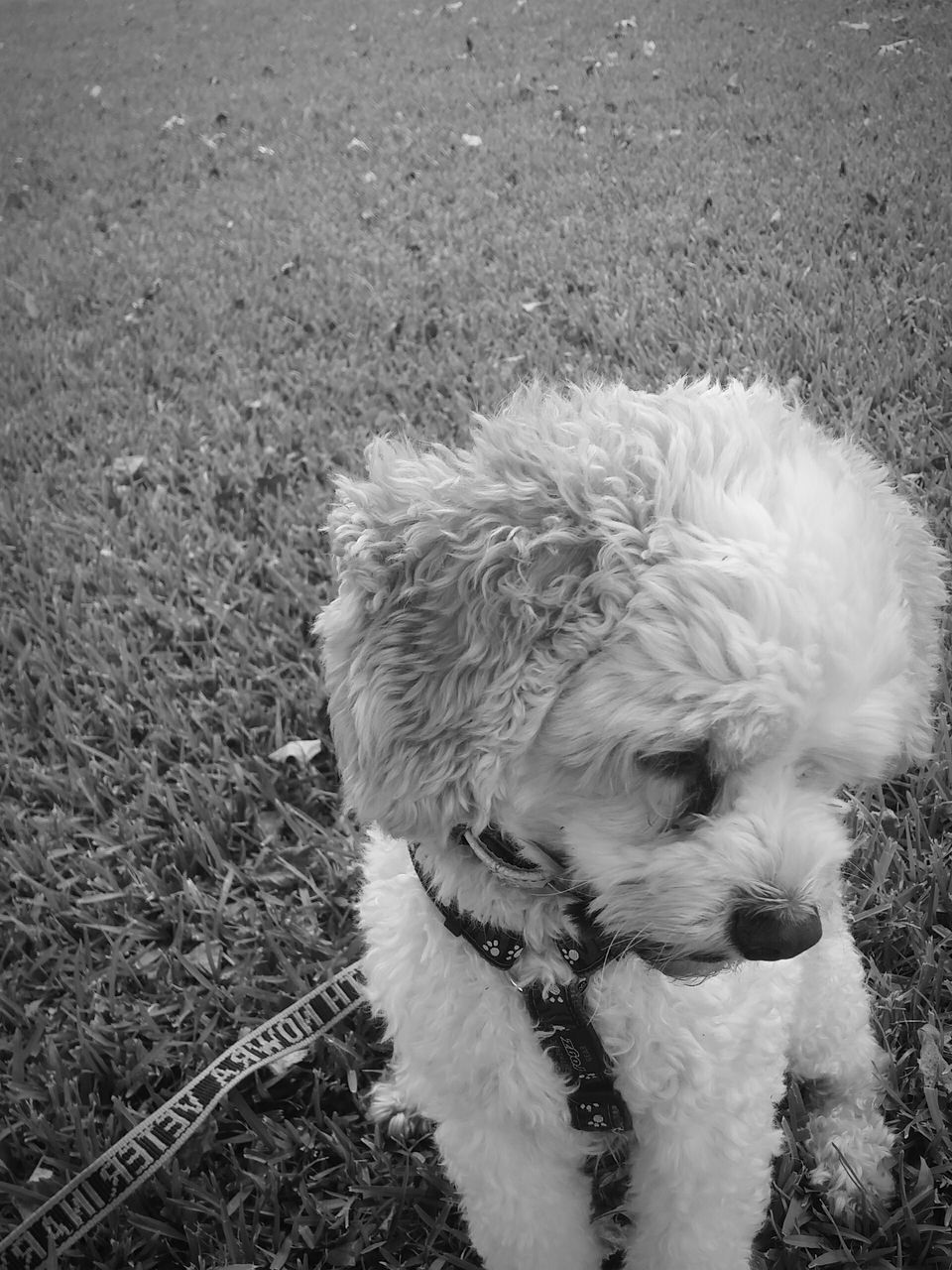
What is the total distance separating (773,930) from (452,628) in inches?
28.3

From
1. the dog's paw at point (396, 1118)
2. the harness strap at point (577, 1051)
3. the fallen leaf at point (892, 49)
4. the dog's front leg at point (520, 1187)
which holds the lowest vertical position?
the dog's paw at point (396, 1118)

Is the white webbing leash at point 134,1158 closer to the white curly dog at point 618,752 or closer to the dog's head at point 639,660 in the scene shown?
the white curly dog at point 618,752

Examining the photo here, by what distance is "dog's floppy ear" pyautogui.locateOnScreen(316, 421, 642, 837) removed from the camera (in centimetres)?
153

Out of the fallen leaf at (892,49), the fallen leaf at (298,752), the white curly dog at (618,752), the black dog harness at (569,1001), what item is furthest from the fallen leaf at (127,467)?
the fallen leaf at (892,49)

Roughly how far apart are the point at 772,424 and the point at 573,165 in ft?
21.4

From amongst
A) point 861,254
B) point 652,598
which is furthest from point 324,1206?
point 861,254

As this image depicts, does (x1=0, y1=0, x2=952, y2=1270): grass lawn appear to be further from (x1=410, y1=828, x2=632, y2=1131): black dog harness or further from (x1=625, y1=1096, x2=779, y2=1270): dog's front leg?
(x1=410, y1=828, x2=632, y2=1131): black dog harness

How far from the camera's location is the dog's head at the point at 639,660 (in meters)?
1.45

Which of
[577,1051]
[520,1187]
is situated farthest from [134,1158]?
[577,1051]

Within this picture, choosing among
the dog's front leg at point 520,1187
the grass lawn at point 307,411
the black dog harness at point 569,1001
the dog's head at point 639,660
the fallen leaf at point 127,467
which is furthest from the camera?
the fallen leaf at point 127,467

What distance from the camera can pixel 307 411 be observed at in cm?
522

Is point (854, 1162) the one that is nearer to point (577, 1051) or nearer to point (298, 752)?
point (577, 1051)

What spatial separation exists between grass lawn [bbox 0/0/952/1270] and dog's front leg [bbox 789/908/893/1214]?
0.06 metres

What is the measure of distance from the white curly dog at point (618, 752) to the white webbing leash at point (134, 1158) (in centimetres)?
57
